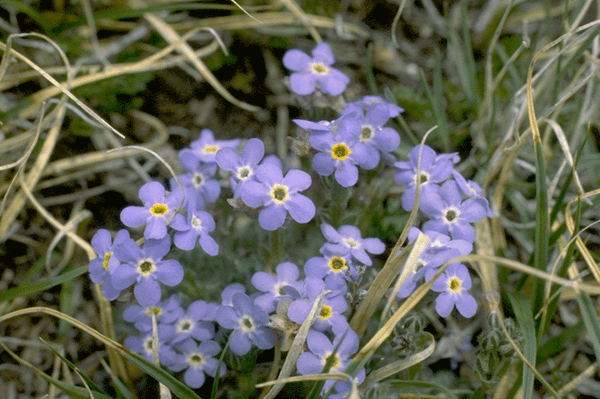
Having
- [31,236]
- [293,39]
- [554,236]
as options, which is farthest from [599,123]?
[31,236]

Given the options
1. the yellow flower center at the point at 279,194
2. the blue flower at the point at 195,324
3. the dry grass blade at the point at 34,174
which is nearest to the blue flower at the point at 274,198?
the yellow flower center at the point at 279,194

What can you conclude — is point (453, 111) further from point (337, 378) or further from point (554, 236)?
point (337, 378)

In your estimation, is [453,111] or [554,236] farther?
[453,111]

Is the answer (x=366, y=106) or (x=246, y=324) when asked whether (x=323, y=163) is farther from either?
(x=246, y=324)

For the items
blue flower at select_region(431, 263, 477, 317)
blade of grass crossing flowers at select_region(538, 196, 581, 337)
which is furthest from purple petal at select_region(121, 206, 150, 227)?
blade of grass crossing flowers at select_region(538, 196, 581, 337)

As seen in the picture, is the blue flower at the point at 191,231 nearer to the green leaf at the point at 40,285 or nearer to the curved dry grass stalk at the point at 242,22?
the green leaf at the point at 40,285

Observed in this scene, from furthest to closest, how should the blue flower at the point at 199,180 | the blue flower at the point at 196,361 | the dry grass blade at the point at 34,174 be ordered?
the dry grass blade at the point at 34,174
the blue flower at the point at 199,180
the blue flower at the point at 196,361
